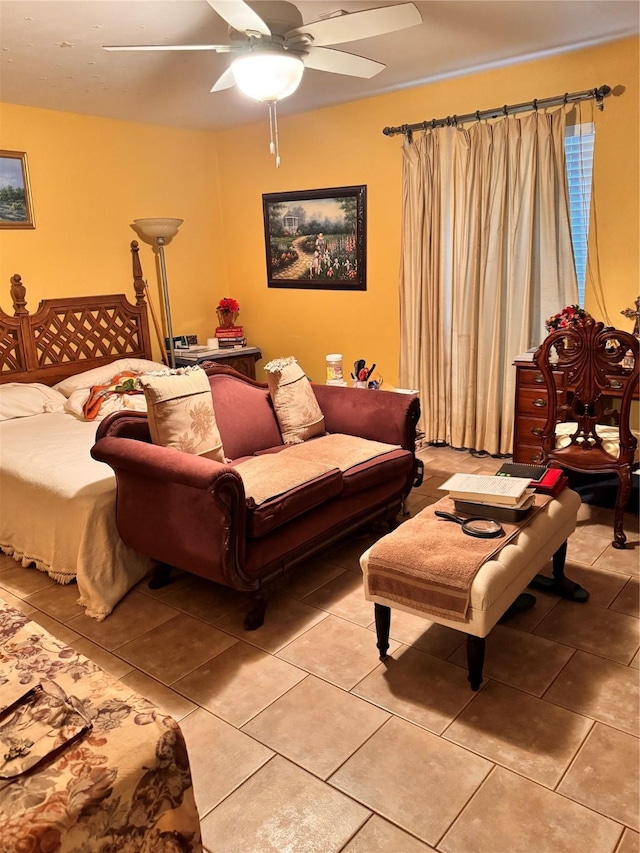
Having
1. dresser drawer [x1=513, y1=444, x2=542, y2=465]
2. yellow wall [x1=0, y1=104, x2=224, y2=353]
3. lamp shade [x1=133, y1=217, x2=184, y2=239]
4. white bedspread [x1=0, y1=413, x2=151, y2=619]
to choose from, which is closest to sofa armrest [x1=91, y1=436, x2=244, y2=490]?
white bedspread [x1=0, y1=413, x2=151, y2=619]

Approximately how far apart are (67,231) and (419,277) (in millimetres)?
2611

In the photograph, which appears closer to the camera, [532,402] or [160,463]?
[160,463]

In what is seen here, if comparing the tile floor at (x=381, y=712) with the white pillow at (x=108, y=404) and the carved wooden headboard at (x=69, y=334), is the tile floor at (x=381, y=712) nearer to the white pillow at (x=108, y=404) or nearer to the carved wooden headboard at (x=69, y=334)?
the white pillow at (x=108, y=404)

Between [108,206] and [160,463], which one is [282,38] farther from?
[108,206]

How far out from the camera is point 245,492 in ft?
8.55

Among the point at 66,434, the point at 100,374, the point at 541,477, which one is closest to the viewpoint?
the point at 541,477

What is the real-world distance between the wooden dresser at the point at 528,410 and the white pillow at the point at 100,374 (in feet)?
8.82

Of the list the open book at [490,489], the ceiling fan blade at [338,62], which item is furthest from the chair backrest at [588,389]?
the ceiling fan blade at [338,62]

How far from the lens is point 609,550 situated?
10.5 feet

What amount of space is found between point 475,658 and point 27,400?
335 centimetres

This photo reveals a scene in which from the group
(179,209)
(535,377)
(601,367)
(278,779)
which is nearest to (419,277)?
(535,377)

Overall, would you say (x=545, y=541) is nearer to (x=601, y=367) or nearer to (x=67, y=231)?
(x=601, y=367)

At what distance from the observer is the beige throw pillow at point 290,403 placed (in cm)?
361

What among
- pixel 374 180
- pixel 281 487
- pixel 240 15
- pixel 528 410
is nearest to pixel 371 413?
pixel 528 410
